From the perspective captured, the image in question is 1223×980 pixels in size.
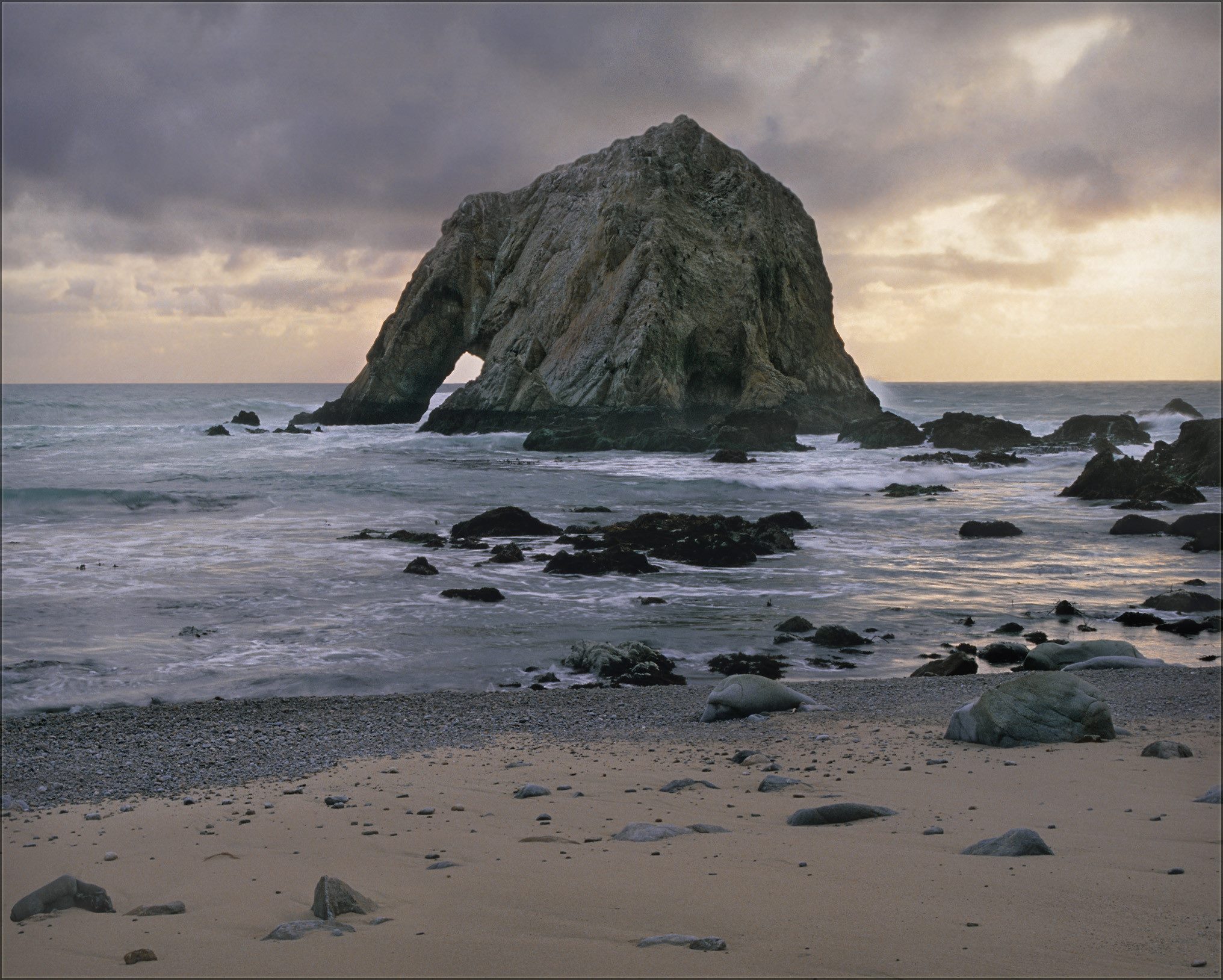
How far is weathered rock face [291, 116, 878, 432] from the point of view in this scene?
103 ft

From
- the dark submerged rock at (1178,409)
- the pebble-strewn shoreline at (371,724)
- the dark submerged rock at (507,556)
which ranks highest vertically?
the dark submerged rock at (1178,409)

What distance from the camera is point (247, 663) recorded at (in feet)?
21.8

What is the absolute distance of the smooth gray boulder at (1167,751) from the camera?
3.34 m

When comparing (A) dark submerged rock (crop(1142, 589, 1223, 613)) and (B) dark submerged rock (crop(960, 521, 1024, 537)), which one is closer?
(A) dark submerged rock (crop(1142, 589, 1223, 613))

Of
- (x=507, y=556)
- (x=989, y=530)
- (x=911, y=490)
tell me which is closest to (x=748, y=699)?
(x=507, y=556)

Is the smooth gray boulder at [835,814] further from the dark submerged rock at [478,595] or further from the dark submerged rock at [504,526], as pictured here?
the dark submerged rock at [504,526]

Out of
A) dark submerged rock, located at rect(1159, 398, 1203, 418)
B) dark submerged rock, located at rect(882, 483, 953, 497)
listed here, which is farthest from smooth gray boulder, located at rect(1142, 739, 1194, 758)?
dark submerged rock, located at rect(1159, 398, 1203, 418)

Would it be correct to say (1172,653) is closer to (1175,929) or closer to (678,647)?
(678,647)

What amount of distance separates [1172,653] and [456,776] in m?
4.80

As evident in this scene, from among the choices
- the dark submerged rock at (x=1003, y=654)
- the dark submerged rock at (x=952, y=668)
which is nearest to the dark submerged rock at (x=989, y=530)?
the dark submerged rock at (x=1003, y=654)

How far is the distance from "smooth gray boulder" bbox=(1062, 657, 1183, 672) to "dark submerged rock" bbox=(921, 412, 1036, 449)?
75.0 feet

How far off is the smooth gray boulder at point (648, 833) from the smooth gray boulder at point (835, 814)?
13.7 inches

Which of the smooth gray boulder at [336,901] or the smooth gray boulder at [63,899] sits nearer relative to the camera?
the smooth gray boulder at [336,901]

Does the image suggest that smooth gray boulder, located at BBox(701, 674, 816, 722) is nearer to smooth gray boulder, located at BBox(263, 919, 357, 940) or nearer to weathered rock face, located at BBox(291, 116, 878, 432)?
smooth gray boulder, located at BBox(263, 919, 357, 940)
